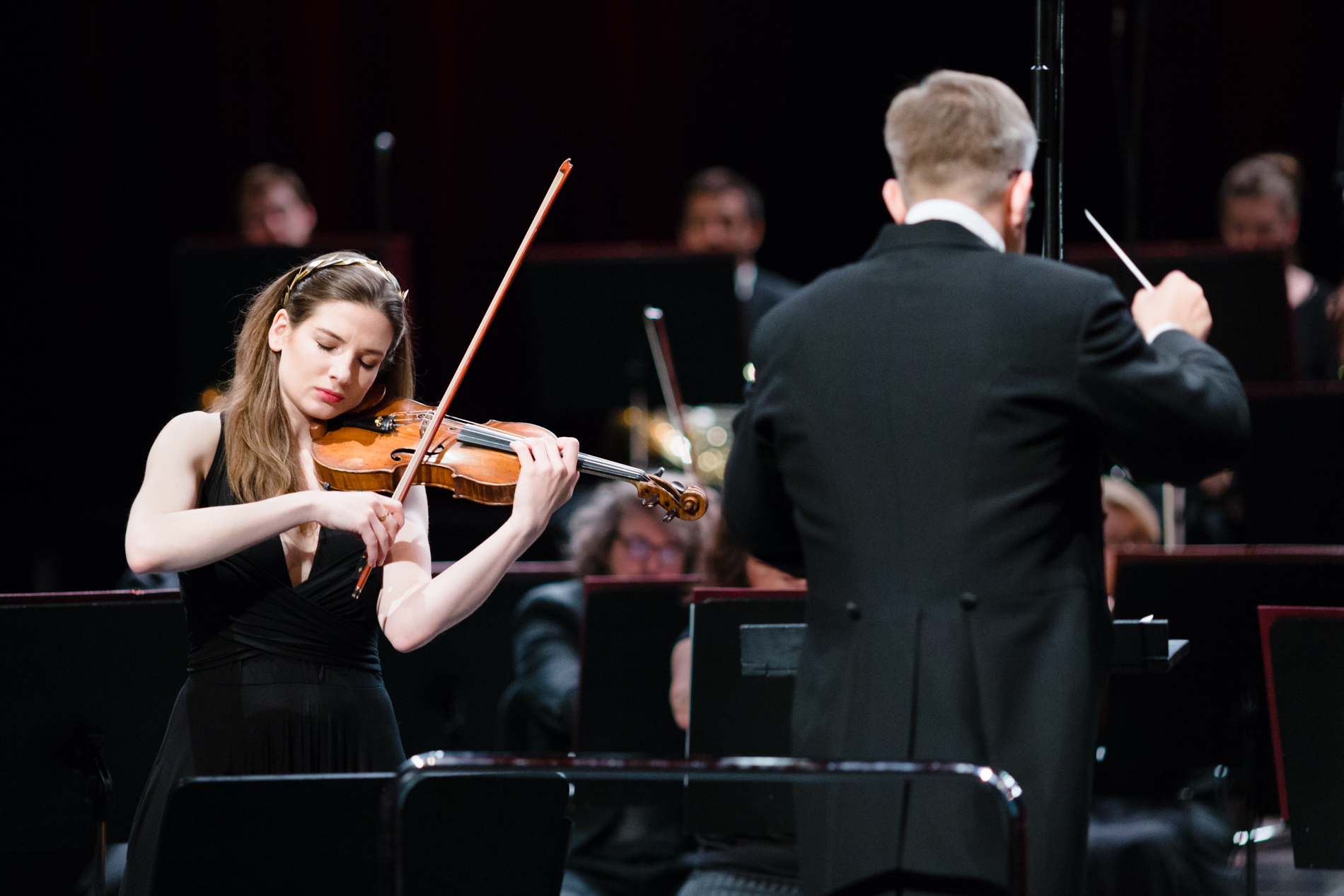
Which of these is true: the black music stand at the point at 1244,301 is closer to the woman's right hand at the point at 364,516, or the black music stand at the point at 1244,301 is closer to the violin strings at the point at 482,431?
the violin strings at the point at 482,431

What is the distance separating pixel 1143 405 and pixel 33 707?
5.24ft

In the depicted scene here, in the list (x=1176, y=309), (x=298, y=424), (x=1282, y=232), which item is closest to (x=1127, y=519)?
(x=1282, y=232)

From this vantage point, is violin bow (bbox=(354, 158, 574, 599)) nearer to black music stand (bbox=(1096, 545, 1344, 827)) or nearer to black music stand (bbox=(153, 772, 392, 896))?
black music stand (bbox=(153, 772, 392, 896))

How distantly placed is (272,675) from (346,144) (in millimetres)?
4652

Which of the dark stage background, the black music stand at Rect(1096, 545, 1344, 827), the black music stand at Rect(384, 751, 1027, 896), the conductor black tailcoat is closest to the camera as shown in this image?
the black music stand at Rect(384, 751, 1027, 896)

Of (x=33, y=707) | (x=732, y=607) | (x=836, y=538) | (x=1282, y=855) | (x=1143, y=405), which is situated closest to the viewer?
(x=1143, y=405)

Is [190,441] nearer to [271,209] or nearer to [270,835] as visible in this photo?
[270,835]

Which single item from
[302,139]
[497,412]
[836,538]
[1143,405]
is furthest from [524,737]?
[302,139]

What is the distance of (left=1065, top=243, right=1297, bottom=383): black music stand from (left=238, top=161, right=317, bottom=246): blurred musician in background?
274 centimetres

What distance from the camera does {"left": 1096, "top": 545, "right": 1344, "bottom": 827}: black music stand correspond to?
2797 mm

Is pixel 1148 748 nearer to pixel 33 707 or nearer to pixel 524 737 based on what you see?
pixel 524 737

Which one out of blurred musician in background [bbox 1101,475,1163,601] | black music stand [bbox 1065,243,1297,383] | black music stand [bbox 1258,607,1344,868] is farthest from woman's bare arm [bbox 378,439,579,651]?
black music stand [bbox 1065,243,1297,383]

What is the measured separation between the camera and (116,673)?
7.48 ft

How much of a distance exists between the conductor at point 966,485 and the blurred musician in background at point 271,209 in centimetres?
393
